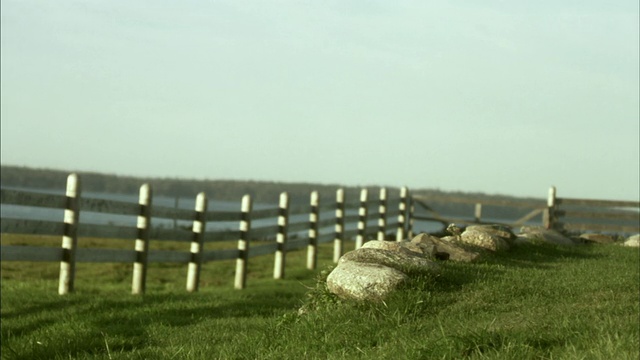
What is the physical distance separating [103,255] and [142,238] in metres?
0.75

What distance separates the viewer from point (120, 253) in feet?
45.5

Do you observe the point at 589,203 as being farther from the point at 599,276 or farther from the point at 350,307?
the point at 350,307

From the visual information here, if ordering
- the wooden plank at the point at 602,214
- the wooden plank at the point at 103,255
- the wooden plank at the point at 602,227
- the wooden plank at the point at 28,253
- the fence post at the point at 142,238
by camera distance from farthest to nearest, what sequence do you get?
the wooden plank at the point at 602,214
the wooden plank at the point at 602,227
the fence post at the point at 142,238
the wooden plank at the point at 103,255
the wooden plank at the point at 28,253

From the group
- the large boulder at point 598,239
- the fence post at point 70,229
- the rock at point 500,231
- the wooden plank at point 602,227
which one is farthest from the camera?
the wooden plank at point 602,227

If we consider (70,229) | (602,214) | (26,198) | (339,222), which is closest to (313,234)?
(339,222)

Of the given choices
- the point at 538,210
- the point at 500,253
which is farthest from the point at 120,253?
the point at 538,210

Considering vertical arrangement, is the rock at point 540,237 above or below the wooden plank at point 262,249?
above

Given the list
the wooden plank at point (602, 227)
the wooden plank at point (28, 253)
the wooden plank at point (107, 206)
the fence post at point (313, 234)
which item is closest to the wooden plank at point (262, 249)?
the fence post at point (313, 234)

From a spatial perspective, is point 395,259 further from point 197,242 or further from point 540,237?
point 197,242

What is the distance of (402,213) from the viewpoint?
88.8 ft

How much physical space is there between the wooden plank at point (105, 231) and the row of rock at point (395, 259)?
4838mm

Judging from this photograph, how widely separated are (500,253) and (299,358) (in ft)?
18.6

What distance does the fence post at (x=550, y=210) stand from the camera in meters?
26.5

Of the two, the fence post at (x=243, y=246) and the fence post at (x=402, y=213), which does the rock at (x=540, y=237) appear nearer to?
the fence post at (x=243, y=246)
